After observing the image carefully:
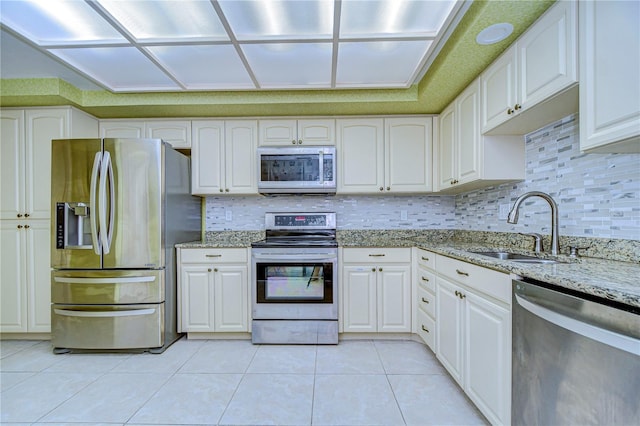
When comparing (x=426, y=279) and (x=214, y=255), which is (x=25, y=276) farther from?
(x=426, y=279)

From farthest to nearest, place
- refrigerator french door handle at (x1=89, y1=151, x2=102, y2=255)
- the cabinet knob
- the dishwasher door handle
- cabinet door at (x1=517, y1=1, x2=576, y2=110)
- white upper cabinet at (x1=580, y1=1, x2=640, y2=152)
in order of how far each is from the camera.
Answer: refrigerator french door handle at (x1=89, y1=151, x2=102, y2=255), the cabinet knob, cabinet door at (x1=517, y1=1, x2=576, y2=110), white upper cabinet at (x1=580, y1=1, x2=640, y2=152), the dishwasher door handle

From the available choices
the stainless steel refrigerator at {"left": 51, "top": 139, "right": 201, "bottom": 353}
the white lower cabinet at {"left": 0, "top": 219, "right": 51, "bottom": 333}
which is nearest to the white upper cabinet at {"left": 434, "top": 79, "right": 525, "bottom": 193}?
the stainless steel refrigerator at {"left": 51, "top": 139, "right": 201, "bottom": 353}

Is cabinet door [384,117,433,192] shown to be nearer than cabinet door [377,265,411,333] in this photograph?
No

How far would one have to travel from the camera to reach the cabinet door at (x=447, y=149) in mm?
2355

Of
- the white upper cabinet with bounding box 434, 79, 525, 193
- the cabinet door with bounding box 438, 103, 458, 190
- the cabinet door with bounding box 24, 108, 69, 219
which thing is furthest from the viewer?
the cabinet door with bounding box 24, 108, 69, 219

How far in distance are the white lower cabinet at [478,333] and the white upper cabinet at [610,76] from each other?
664 millimetres

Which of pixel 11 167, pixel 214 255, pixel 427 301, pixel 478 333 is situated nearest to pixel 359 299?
pixel 427 301

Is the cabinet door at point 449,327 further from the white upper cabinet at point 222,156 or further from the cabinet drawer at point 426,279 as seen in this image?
the white upper cabinet at point 222,156

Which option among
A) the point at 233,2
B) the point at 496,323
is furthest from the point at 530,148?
the point at 233,2

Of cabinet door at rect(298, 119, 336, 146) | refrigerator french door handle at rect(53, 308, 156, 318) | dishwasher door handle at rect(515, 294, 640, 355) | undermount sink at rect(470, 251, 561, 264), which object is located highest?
cabinet door at rect(298, 119, 336, 146)

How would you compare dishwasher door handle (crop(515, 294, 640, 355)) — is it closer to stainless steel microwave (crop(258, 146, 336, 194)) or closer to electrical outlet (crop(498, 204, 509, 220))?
electrical outlet (crop(498, 204, 509, 220))

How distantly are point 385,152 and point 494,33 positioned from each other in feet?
4.23

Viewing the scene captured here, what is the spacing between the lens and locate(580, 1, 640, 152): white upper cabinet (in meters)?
0.97

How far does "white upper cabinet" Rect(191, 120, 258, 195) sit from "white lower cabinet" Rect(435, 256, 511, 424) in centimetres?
190
